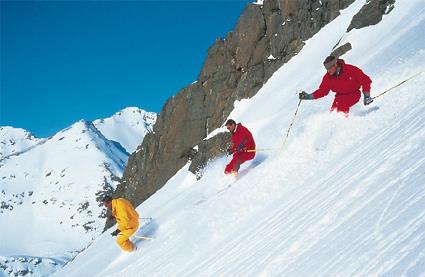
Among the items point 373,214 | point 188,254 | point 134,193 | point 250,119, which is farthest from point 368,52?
point 134,193

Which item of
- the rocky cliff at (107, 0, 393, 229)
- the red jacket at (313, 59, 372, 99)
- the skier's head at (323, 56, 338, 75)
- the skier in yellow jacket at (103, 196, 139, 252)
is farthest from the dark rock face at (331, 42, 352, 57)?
the skier in yellow jacket at (103, 196, 139, 252)

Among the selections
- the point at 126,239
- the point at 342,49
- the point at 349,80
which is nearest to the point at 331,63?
the point at 349,80

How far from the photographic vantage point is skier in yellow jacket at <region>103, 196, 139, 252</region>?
518 inches

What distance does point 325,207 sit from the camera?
21.9ft

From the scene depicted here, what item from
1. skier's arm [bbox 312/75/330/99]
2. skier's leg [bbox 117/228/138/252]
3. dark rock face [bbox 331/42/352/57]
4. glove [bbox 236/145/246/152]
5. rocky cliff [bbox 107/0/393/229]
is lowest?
skier's arm [bbox 312/75/330/99]

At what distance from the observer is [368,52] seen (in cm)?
2425

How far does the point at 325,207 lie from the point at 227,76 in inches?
1551

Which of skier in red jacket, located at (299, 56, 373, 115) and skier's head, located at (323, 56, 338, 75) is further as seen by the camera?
skier in red jacket, located at (299, 56, 373, 115)

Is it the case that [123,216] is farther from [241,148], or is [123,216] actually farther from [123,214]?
[241,148]

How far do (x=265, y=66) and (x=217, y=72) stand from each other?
20.4 ft

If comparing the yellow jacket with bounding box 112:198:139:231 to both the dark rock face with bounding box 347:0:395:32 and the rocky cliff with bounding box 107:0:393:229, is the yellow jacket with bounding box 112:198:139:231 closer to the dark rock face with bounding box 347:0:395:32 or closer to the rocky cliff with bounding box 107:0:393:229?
the dark rock face with bounding box 347:0:395:32

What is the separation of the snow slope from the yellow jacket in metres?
0.72

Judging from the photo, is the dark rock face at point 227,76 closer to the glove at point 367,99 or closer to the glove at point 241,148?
the glove at point 241,148

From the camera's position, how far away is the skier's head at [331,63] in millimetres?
11727
